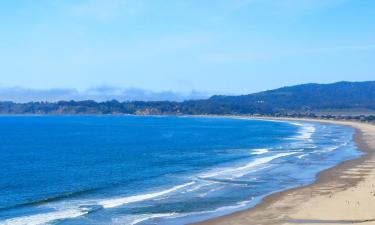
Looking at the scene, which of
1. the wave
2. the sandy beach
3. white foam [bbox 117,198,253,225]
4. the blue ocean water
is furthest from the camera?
the wave

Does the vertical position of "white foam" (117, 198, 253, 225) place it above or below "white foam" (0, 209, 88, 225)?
below

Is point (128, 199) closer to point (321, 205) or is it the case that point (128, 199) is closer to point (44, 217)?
point (44, 217)

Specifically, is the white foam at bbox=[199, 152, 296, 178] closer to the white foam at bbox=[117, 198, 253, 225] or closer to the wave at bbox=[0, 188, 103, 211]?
the wave at bbox=[0, 188, 103, 211]

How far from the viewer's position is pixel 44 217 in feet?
106

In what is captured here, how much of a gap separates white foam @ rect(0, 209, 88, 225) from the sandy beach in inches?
298

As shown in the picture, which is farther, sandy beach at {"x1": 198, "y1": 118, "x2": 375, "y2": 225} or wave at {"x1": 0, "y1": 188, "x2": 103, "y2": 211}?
wave at {"x1": 0, "y1": 188, "x2": 103, "y2": 211}

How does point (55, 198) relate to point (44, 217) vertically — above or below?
above

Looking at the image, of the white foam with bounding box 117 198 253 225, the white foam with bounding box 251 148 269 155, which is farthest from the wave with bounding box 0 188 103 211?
the white foam with bounding box 251 148 269 155

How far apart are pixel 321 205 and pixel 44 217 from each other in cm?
1614

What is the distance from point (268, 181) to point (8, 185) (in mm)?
20150

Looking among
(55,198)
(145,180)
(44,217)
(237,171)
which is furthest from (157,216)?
(237,171)

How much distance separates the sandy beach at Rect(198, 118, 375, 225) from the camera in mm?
31391

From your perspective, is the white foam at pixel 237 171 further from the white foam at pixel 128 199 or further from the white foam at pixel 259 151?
the white foam at pixel 128 199

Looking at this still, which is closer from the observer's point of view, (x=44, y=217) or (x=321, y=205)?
(x=44, y=217)
